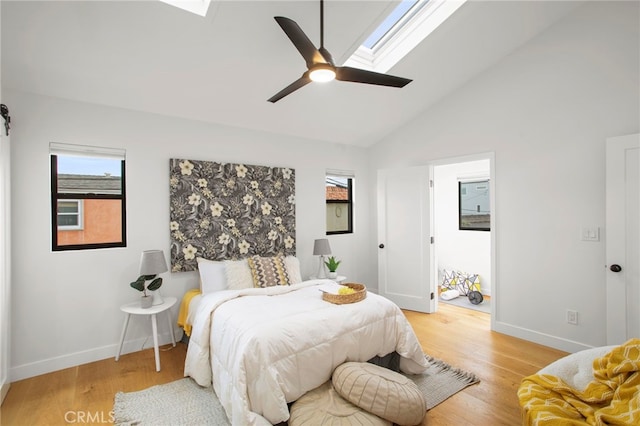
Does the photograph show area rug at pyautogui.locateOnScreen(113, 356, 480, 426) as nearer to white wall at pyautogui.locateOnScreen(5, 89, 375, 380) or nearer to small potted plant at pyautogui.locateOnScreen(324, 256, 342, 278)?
white wall at pyautogui.locateOnScreen(5, 89, 375, 380)

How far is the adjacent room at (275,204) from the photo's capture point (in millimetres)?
2059

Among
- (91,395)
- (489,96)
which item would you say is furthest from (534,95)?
(91,395)

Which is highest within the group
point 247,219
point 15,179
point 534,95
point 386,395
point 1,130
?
point 534,95

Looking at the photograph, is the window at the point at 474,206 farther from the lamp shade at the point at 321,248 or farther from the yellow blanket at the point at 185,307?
the yellow blanket at the point at 185,307

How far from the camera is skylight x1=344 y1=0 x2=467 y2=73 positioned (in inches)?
108

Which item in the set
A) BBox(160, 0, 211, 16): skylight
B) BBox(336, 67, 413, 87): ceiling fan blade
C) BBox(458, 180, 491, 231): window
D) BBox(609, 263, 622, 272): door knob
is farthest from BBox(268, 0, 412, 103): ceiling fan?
BBox(458, 180, 491, 231): window

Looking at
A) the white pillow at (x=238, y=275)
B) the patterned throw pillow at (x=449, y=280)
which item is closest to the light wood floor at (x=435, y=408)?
the white pillow at (x=238, y=275)

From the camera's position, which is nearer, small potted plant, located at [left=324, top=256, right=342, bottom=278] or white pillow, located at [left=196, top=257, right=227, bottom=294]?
white pillow, located at [left=196, top=257, right=227, bottom=294]

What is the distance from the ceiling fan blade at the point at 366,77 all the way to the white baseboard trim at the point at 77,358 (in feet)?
9.93

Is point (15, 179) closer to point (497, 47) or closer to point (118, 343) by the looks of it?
point (118, 343)

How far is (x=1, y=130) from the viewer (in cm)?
212

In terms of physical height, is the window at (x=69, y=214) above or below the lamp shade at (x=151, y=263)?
above

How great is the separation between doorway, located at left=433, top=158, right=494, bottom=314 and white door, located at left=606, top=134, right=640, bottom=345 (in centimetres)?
214

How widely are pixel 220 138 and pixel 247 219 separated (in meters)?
1.00
